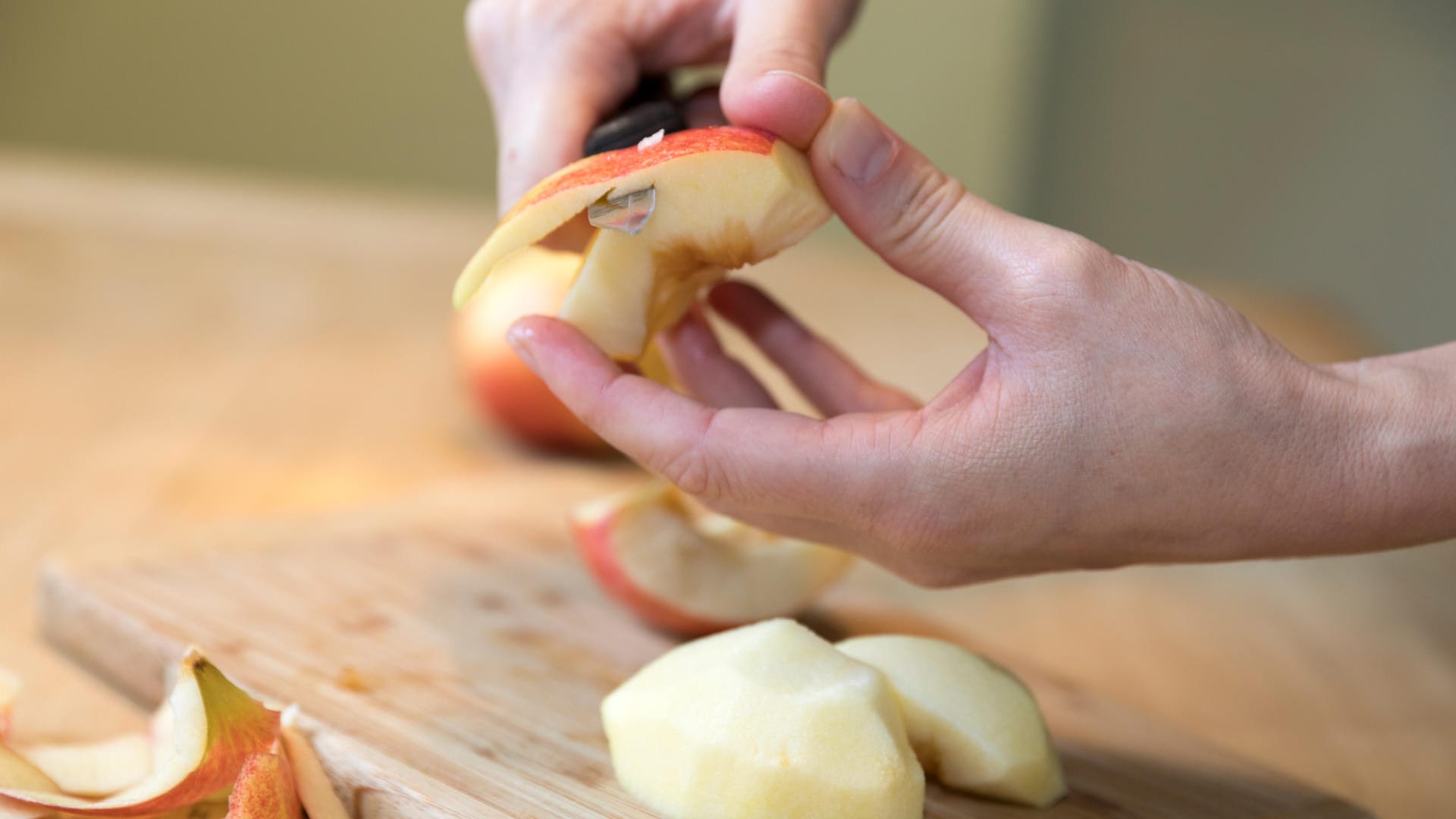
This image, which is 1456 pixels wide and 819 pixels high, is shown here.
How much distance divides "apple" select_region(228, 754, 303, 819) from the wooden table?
0.33 m

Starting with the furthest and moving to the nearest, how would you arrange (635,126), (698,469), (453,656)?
(453,656) < (635,126) < (698,469)

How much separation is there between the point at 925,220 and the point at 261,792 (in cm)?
59

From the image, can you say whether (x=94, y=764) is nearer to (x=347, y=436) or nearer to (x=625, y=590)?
(x=625, y=590)

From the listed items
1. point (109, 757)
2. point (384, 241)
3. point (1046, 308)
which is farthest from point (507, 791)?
point (384, 241)

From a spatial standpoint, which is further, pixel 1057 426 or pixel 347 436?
pixel 347 436

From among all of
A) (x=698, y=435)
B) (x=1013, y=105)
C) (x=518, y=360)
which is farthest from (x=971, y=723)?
(x=1013, y=105)

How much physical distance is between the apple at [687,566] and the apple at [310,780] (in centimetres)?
40

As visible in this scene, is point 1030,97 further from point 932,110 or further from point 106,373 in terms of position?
point 106,373

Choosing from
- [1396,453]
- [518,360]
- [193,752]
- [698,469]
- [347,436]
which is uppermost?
[1396,453]

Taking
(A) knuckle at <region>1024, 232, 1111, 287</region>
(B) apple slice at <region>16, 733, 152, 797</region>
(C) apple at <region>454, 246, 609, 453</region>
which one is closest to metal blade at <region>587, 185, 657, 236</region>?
(A) knuckle at <region>1024, 232, 1111, 287</region>

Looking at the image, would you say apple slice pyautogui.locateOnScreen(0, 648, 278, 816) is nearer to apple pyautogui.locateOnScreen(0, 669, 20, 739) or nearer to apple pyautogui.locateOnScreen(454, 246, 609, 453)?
apple pyautogui.locateOnScreen(0, 669, 20, 739)

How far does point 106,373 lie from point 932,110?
4237mm

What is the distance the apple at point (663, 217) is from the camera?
898 mm

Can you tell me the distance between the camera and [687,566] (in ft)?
4.26
